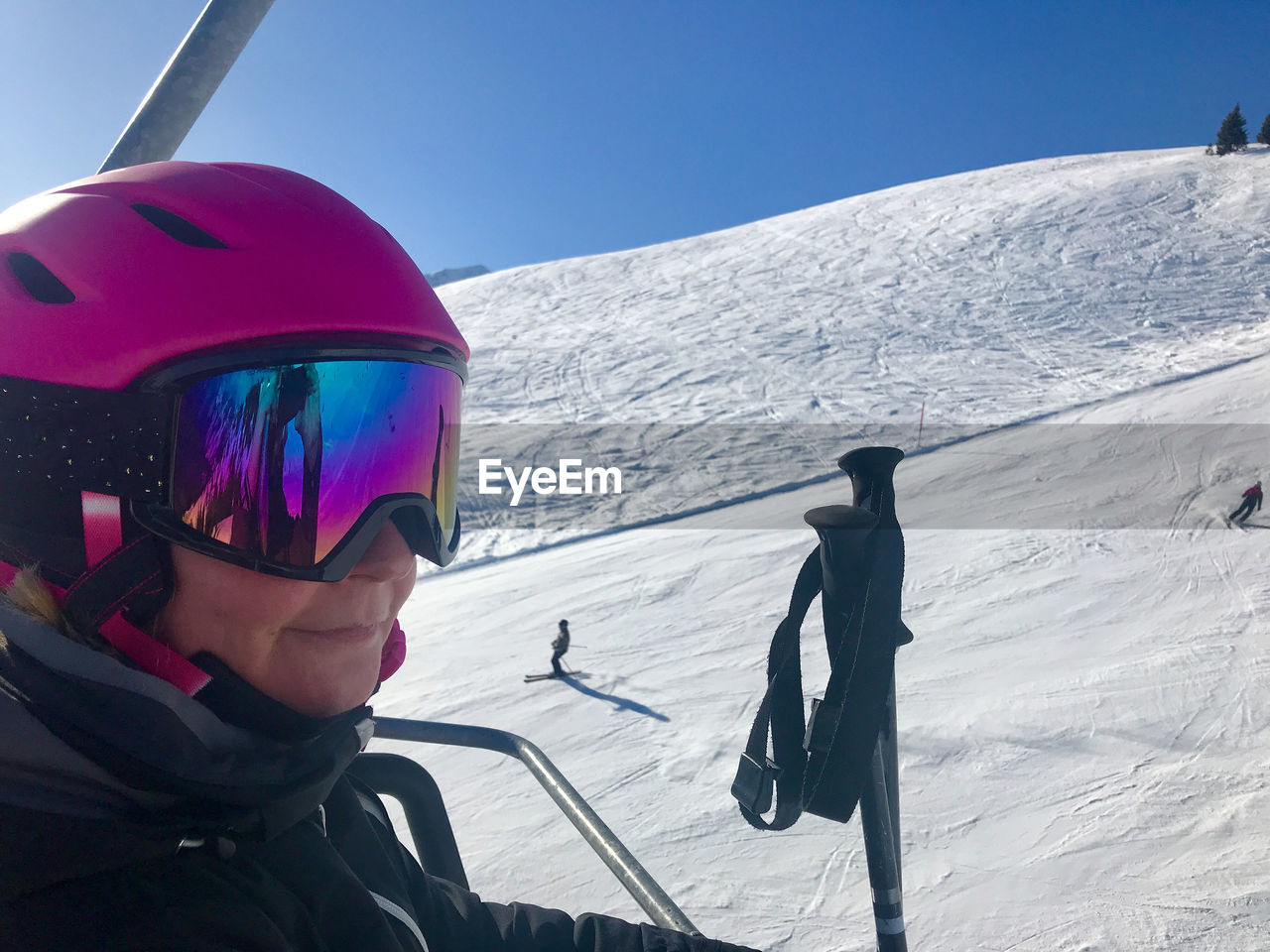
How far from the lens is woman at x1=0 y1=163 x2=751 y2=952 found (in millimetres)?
738

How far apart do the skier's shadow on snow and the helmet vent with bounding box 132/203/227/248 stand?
4.95m

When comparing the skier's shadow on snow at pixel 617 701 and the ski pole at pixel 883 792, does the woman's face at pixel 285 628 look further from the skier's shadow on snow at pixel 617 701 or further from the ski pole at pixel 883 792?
the skier's shadow on snow at pixel 617 701

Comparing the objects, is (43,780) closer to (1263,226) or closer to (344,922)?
(344,922)

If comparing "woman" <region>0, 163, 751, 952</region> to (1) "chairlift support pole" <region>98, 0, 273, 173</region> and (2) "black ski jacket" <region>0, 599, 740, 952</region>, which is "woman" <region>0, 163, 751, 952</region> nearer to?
(2) "black ski jacket" <region>0, 599, 740, 952</region>

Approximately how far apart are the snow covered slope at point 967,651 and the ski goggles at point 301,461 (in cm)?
293

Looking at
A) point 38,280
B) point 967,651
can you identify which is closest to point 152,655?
point 38,280

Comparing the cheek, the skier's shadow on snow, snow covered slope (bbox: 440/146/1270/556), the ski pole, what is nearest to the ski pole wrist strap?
the ski pole

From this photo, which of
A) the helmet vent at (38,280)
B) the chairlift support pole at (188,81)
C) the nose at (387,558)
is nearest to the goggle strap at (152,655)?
the nose at (387,558)

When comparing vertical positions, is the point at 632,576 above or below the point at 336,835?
below

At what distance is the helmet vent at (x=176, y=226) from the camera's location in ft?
3.47

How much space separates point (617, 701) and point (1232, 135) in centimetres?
4049

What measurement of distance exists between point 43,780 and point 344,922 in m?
0.36

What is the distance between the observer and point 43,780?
72cm

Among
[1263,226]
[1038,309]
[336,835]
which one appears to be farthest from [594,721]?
[1263,226]
